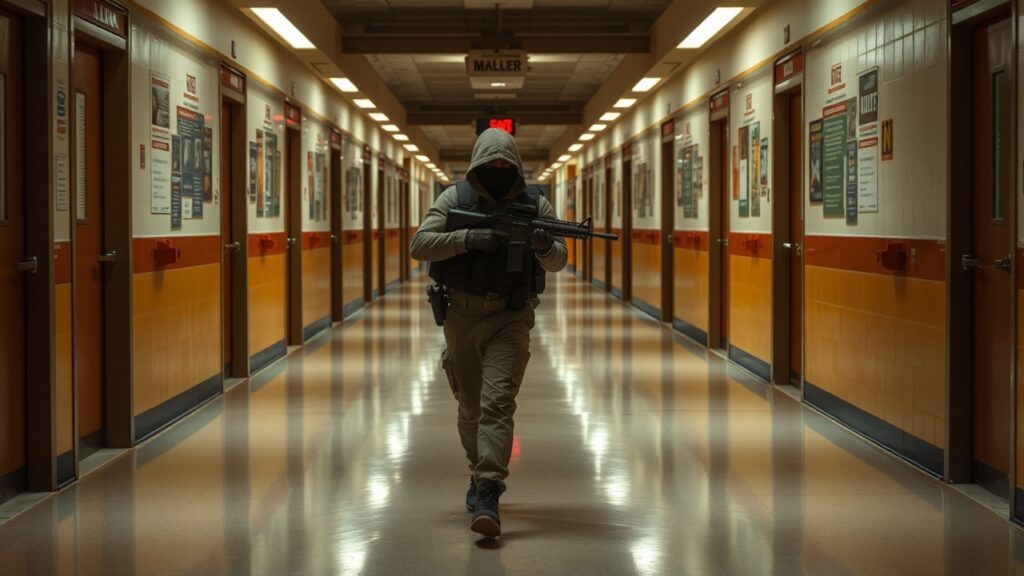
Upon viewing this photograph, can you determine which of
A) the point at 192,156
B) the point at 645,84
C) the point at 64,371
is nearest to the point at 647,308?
the point at 645,84

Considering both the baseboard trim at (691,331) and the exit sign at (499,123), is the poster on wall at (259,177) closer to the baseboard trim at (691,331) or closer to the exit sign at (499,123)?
the baseboard trim at (691,331)

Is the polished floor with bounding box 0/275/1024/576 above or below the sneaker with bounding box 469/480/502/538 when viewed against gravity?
below

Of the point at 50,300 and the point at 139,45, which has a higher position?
the point at 139,45

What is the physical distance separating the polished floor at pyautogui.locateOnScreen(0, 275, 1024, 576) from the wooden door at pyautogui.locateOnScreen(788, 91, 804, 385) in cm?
51

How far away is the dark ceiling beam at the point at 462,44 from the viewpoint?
11.9 meters

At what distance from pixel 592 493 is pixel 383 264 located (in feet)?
48.2

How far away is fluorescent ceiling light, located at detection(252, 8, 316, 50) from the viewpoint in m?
8.47

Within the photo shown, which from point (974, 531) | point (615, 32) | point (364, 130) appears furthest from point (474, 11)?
point (974, 531)

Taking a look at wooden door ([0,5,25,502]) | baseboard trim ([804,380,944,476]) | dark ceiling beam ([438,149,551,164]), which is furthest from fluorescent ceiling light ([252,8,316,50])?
dark ceiling beam ([438,149,551,164])

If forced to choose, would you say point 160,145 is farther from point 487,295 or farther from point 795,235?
point 795,235

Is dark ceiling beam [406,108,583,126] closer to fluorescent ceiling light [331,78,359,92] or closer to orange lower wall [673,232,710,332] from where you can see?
fluorescent ceiling light [331,78,359,92]

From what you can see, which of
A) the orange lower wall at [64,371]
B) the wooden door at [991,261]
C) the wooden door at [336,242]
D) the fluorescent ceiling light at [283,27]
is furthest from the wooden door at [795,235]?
the wooden door at [336,242]

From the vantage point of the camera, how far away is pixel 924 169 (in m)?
5.55

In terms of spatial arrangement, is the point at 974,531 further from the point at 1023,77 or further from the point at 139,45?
the point at 139,45
